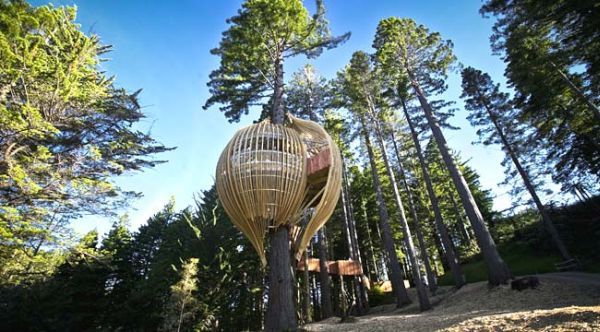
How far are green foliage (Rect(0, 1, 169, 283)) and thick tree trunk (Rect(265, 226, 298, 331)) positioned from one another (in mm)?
5995

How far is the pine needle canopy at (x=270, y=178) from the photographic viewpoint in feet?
13.0

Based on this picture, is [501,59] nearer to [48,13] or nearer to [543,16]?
[543,16]

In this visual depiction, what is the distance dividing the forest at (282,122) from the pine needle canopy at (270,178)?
406 millimetres

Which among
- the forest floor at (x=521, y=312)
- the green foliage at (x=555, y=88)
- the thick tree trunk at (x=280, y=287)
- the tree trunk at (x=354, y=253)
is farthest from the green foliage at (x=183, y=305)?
the green foliage at (x=555, y=88)

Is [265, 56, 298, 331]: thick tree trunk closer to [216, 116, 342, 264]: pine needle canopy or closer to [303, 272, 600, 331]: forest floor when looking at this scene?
[216, 116, 342, 264]: pine needle canopy

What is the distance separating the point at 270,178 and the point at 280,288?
75.3 inches

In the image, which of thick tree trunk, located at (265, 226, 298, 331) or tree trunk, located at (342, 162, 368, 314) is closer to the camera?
thick tree trunk, located at (265, 226, 298, 331)

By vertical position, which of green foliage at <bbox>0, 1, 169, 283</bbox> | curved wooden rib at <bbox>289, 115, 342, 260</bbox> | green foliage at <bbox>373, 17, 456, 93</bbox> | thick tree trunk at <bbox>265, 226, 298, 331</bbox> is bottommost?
thick tree trunk at <bbox>265, 226, 298, 331</bbox>

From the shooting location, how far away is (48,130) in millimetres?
7082

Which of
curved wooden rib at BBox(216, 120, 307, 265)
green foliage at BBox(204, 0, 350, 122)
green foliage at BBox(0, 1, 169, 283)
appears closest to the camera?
curved wooden rib at BBox(216, 120, 307, 265)

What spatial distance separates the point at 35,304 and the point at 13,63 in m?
13.0

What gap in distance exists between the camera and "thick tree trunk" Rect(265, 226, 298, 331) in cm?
Result: 435

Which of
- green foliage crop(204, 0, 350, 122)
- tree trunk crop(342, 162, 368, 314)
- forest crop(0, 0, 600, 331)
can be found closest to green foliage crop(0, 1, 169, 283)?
forest crop(0, 0, 600, 331)

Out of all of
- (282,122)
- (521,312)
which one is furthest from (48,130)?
(521,312)
